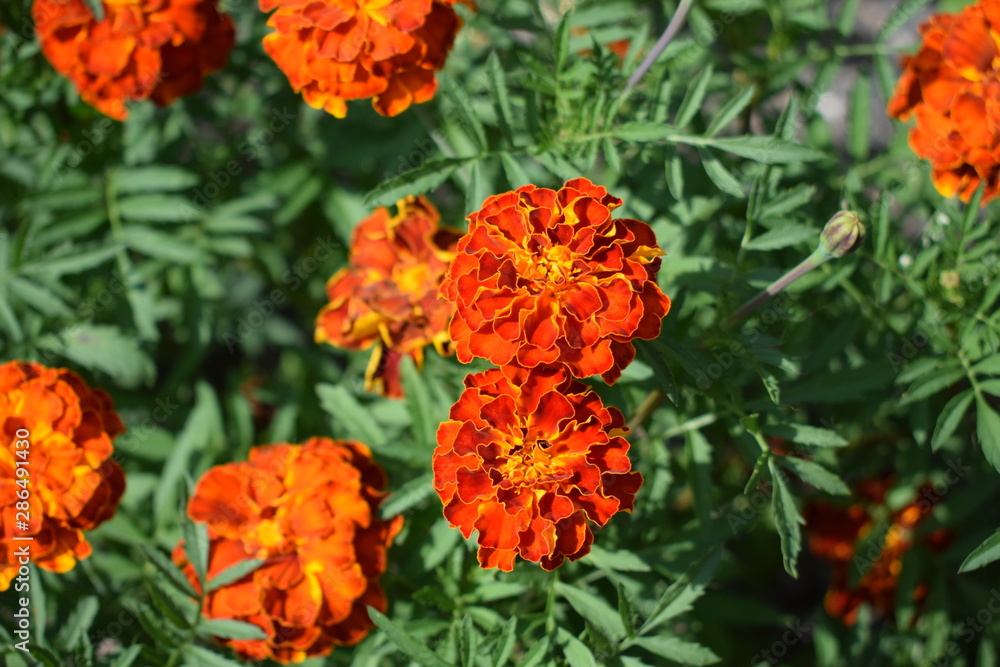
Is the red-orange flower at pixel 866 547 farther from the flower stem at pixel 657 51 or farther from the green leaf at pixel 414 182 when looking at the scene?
the green leaf at pixel 414 182

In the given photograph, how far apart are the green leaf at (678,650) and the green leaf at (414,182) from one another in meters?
1.03

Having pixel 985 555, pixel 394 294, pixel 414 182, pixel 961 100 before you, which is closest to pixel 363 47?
pixel 414 182

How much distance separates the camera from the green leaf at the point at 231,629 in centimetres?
173

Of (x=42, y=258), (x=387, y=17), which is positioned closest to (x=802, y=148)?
(x=387, y=17)

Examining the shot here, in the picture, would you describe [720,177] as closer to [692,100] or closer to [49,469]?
[692,100]

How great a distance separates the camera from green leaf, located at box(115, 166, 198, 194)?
95.7 inches

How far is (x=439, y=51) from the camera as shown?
1863 mm

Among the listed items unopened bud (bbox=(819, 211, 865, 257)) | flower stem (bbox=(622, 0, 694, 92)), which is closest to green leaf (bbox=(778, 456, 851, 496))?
unopened bud (bbox=(819, 211, 865, 257))

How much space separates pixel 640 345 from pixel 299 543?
85cm

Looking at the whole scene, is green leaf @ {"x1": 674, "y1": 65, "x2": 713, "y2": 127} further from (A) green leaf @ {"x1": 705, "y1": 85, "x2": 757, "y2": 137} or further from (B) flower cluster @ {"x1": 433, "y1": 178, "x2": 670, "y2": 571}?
(B) flower cluster @ {"x1": 433, "y1": 178, "x2": 670, "y2": 571}

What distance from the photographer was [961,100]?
1.91 m

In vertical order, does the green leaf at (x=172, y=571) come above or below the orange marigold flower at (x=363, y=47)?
below

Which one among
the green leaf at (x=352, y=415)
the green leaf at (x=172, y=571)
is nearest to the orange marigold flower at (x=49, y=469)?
the green leaf at (x=172, y=571)

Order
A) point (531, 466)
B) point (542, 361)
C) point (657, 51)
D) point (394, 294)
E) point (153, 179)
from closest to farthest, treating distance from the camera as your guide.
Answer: point (542, 361) < point (531, 466) < point (657, 51) < point (394, 294) < point (153, 179)
